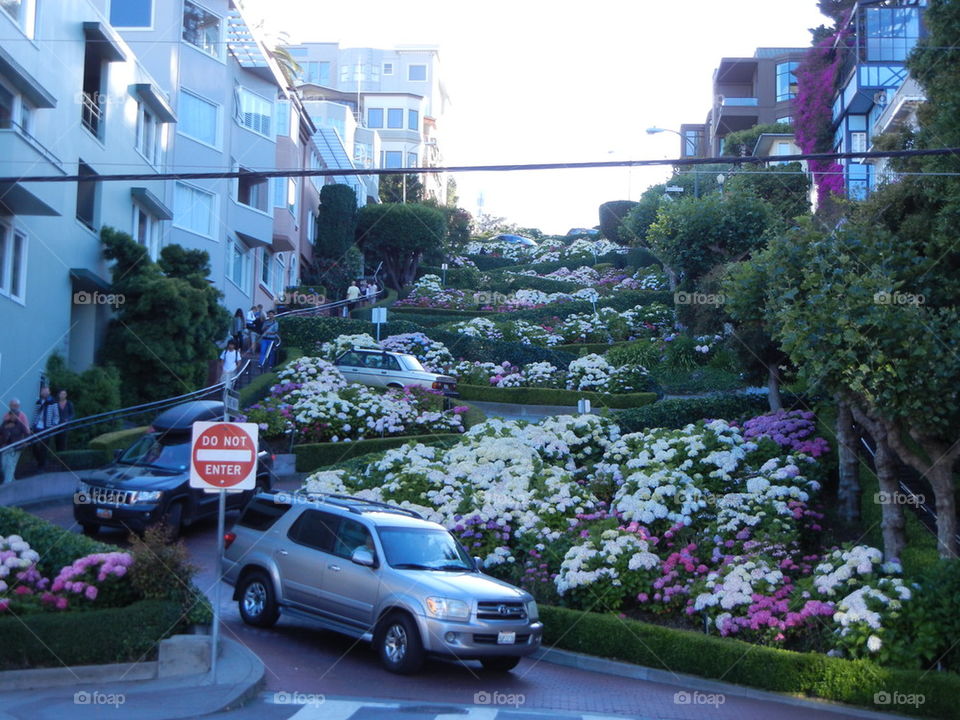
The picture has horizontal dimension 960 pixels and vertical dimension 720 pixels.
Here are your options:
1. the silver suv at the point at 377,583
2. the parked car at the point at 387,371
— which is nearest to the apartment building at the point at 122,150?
the parked car at the point at 387,371

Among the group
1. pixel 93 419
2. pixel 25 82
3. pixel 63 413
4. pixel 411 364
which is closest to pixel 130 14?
pixel 411 364

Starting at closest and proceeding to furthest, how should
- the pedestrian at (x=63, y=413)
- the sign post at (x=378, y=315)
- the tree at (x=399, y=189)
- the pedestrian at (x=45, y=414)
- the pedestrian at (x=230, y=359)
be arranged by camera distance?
the pedestrian at (x=45, y=414), the pedestrian at (x=63, y=413), the pedestrian at (x=230, y=359), the sign post at (x=378, y=315), the tree at (x=399, y=189)

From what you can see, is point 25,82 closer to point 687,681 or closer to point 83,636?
point 83,636

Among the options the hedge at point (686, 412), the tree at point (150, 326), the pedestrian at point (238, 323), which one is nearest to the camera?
the hedge at point (686, 412)

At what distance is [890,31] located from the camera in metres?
37.2

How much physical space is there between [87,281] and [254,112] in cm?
1686

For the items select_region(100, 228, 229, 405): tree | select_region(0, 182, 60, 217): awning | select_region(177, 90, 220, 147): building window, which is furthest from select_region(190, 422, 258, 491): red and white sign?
select_region(177, 90, 220, 147): building window

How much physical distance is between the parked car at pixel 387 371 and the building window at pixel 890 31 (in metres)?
19.1

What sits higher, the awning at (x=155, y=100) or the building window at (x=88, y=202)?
the awning at (x=155, y=100)

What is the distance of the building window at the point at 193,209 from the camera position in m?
34.1

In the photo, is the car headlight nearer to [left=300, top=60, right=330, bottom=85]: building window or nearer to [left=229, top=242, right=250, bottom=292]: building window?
[left=229, top=242, right=250, bottom=292]: building window

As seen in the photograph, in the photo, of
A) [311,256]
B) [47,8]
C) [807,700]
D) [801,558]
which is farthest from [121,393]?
[311,256]

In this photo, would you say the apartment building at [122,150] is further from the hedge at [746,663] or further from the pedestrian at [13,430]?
→ the hedge at [746,663]

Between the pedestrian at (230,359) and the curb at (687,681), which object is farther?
the pedestrian at (230,359)
